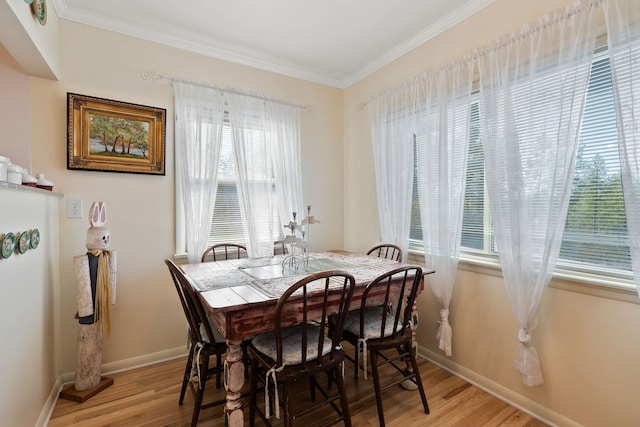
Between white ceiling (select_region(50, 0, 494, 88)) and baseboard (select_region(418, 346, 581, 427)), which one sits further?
white ceiling (select_region(50, 0, 494, 88))

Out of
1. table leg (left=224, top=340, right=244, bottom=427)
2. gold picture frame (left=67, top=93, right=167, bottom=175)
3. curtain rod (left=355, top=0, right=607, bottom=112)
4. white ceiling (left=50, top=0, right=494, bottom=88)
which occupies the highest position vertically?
white ceiling (left=50, top=0, right=494, bottom=88)

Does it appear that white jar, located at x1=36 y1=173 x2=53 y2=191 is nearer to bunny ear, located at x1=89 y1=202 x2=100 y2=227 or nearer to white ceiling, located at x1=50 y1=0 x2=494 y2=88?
bunny ear, located at x1=89 y1=202 x2=100 y2=227

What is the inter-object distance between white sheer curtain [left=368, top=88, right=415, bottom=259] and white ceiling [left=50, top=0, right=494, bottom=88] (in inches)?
18.9

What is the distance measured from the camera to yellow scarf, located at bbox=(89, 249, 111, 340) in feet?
6.39

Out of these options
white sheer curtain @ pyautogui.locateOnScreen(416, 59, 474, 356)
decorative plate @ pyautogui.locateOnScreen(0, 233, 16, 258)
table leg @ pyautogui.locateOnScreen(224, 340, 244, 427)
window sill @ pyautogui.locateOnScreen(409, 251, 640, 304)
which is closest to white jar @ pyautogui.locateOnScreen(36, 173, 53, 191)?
decorative plate @ pyautogui.locateOnScreen(0, 233, 16, 258)

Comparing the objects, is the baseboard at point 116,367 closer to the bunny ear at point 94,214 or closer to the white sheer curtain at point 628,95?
the bunny ear at point 94,214

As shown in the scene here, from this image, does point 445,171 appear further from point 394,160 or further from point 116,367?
point 116,367

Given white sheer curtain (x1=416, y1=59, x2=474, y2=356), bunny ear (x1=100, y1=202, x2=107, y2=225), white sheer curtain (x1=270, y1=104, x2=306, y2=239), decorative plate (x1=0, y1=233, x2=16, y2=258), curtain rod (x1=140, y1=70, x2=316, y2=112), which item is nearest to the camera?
decorative plate (x1=0, y1=233, x2=16, y2=258)

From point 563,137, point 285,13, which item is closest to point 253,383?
point 563,137

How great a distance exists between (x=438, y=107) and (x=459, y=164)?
19.0 inches

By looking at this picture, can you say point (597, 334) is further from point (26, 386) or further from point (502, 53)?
point (26, 386)

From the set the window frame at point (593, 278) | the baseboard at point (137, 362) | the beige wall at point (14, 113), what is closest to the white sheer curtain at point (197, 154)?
the baseboard at point (137, 362)

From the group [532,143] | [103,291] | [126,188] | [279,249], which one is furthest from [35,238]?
[532,143]

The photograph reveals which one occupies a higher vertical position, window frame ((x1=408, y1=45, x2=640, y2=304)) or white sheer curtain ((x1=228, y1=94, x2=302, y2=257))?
white sheer curtain ((x1=228, y1=94, x2=302, y2=257))
